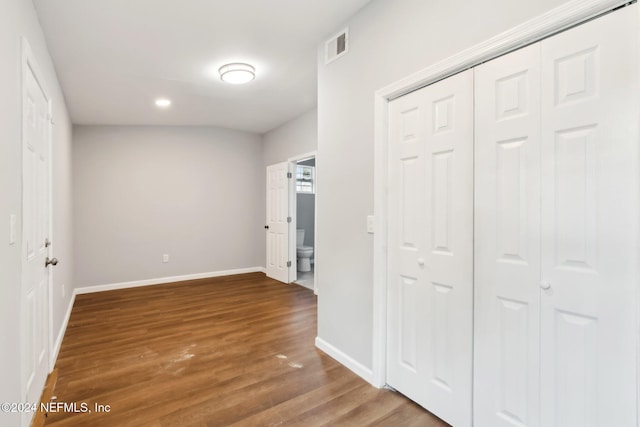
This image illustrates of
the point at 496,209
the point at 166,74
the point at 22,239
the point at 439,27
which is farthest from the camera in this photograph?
the point at 166,74

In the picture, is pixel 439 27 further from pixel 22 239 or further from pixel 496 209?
pixel 22 239

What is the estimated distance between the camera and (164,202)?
204 inches

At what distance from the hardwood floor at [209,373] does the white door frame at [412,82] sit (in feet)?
1.23

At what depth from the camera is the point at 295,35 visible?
8.30 ft

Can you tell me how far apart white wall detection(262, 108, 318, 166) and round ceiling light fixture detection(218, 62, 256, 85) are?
4.92 ft

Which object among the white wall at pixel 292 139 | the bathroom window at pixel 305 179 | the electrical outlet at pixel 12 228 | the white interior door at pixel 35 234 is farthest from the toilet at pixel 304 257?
the electrical outlet at pixel 12 228

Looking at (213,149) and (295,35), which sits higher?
(295,35)

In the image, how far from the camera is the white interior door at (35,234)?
174 cm

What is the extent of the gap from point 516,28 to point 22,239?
263 centimetres

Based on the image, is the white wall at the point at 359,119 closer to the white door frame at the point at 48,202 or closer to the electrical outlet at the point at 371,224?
the electrical outlet at the point at 371,224

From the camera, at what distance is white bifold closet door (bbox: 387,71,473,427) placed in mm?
1676

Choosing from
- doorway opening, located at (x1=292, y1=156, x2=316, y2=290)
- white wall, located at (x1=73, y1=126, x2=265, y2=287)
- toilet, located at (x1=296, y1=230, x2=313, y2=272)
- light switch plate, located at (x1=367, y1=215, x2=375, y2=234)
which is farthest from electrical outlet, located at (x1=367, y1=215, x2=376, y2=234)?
white wall, located at (x1=73, y1=126, x2=265, y2=287)

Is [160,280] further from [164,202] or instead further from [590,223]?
[590,223]

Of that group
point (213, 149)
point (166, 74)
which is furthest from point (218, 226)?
point (166, 74)
